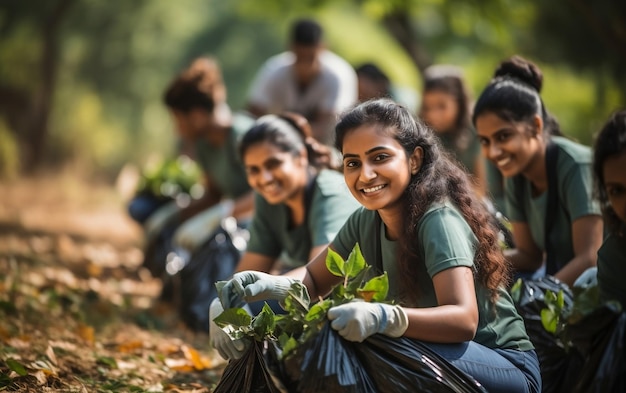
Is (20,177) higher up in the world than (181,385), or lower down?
higher up

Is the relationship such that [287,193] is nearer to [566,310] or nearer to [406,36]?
[566,310]

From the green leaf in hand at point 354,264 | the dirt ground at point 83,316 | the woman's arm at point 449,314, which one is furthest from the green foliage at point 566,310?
the dirt ground at point 83,316

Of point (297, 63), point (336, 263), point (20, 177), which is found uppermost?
point (297, 63)

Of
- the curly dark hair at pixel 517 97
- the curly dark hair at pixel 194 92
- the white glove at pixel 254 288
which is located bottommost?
the white glove at pixel 254 288

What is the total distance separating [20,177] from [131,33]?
2.86 m

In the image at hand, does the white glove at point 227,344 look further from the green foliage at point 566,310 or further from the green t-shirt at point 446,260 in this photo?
the green foliage at point 566,310

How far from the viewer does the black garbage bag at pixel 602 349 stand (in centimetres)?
264

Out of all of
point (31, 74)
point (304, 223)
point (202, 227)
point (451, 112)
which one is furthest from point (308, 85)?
point (31, 74)

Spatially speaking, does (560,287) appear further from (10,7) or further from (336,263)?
(10,7)

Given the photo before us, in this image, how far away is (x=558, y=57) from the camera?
11.1m

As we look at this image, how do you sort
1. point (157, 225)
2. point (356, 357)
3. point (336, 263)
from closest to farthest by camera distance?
1. point (356, 357)
2. point (336, 263)
3. point (157, 225)

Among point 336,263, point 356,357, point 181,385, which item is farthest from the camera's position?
point 181,385

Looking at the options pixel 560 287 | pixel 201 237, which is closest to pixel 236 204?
pixel 201 237

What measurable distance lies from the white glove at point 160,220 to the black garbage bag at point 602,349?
4355 millimetres
